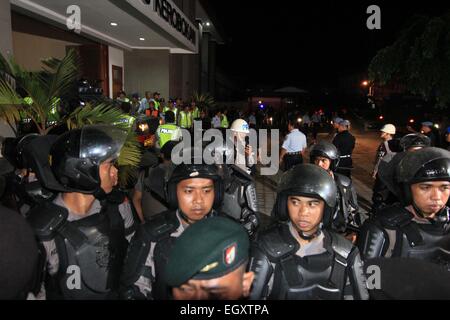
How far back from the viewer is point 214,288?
1.30 metres

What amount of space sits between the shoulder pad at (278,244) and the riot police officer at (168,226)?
1.57ft

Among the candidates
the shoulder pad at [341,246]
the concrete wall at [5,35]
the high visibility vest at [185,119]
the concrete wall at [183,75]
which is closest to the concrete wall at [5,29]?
the concrete wall at [5,35]

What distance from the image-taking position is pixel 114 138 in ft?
8.30

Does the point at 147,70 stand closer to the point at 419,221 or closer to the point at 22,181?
the point at 22,181

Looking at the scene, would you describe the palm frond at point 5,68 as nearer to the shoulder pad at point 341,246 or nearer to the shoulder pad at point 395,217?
the shoulder pad at point 341,246

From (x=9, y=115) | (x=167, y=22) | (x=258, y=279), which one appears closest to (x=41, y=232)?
(x=258, y=279)

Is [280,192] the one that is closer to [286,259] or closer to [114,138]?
[286,259]

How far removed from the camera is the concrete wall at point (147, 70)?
20.1 m

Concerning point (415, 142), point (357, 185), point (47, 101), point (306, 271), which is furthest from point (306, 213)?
point (357, 185)

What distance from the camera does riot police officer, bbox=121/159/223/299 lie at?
83.9 inches

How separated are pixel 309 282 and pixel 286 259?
0.63 feet

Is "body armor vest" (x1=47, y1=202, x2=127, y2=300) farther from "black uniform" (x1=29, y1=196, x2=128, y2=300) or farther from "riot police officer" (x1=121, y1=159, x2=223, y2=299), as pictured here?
"riot police officer" (x1=121, y1=159, x2=223, y2=299)

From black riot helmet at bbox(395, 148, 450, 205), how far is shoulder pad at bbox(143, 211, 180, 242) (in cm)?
175

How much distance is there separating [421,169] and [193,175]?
65.7 inches
